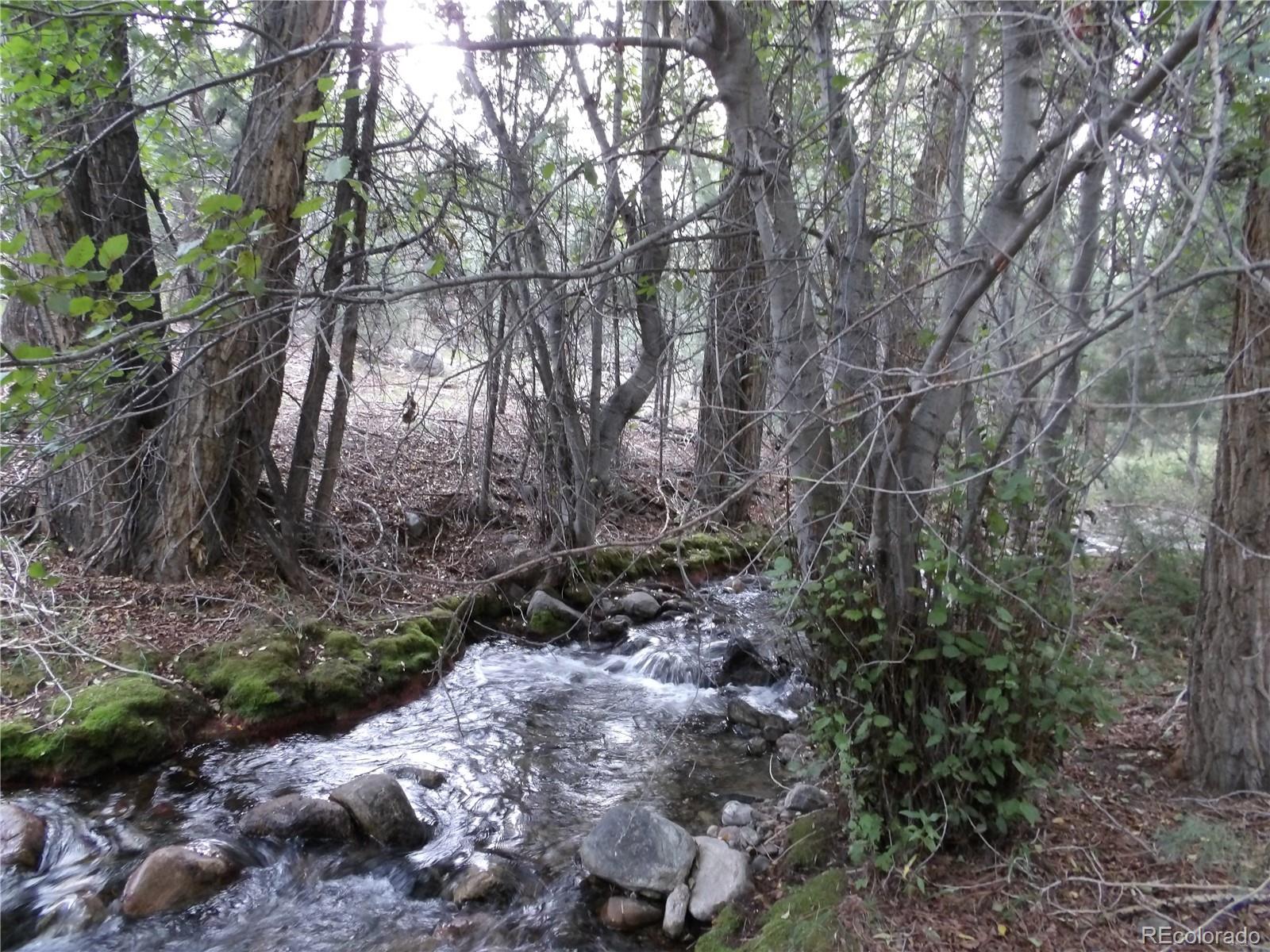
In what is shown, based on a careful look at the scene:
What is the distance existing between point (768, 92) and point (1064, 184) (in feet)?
5.71

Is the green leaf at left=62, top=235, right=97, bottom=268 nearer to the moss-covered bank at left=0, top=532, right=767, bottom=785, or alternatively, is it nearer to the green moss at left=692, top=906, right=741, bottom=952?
the moss-covered bank at left=0, top=532, right=767, bottom=785

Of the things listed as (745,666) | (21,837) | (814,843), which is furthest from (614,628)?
(21,837)

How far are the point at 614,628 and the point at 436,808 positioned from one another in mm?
3279

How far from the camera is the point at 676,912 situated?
383cm

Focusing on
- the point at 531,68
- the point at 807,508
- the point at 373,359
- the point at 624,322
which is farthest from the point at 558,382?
the point at 807,508

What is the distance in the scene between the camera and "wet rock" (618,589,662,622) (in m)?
8.49

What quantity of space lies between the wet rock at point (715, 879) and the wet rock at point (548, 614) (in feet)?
13.2

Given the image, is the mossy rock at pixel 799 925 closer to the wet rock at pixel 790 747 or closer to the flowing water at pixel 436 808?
the flowing water at pixel 436 808

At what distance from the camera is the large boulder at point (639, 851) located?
400cm

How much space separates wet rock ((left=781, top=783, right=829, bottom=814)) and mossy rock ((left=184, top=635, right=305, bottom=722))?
3568mm

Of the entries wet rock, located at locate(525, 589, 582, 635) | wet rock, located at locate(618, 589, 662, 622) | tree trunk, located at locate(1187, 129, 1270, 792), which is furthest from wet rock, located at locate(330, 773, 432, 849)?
tree trunk, located at locate(1187, 129, 1270, 792)

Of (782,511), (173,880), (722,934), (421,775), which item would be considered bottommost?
(173,880)

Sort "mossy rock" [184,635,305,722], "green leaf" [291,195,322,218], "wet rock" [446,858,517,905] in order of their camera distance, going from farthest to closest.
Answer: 1. "mossy rock" [184,635,305,722]
2. "wet rock" [446,858,517,905]
3. "green leaf" [291,195,322,218]

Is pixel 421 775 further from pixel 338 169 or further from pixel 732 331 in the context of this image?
pixel 338 169
